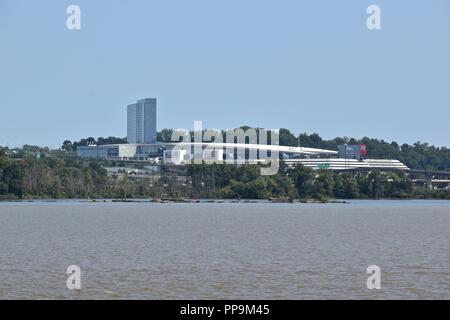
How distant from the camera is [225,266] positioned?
198ft

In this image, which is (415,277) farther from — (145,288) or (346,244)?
(346,244)

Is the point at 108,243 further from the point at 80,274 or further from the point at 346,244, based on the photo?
the point at 80,274

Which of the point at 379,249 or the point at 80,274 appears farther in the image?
the point at 379,249

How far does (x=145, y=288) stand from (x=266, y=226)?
219ft

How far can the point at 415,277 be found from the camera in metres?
54.8

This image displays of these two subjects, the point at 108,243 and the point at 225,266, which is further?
the point at 108,243

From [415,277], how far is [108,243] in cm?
3169

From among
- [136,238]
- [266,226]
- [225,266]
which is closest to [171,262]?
[225,266]
